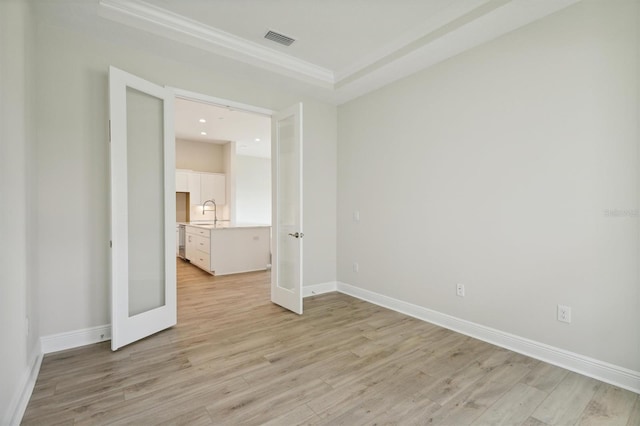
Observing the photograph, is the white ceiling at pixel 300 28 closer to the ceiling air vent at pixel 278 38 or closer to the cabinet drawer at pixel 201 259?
the ceiling air vent at pixel 278 38

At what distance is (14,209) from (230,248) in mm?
4207

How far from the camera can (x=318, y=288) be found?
4496mm

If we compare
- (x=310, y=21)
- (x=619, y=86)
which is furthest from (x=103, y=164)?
(x=619, y=86)

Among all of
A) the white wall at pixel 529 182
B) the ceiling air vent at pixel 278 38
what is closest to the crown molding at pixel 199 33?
the ceiling air vent at pixel 278 38

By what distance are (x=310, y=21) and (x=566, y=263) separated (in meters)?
3.02

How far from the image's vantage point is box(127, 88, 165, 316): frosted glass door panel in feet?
9.43

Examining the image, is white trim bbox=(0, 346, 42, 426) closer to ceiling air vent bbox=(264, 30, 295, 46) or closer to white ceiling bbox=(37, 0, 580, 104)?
white ceiling bbox=(37, 0, 580, 104)

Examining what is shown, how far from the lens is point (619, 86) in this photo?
2135 mm

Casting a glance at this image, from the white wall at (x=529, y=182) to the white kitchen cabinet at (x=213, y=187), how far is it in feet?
18.4

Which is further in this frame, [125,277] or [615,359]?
[125,277]

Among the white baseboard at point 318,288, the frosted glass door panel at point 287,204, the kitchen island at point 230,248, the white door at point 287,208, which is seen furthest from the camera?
the kitchen island at point 230,248

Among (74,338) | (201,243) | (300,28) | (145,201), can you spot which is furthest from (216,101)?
(201,243)

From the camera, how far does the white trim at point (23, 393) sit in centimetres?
165

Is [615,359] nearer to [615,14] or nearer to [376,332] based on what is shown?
[376,332]
